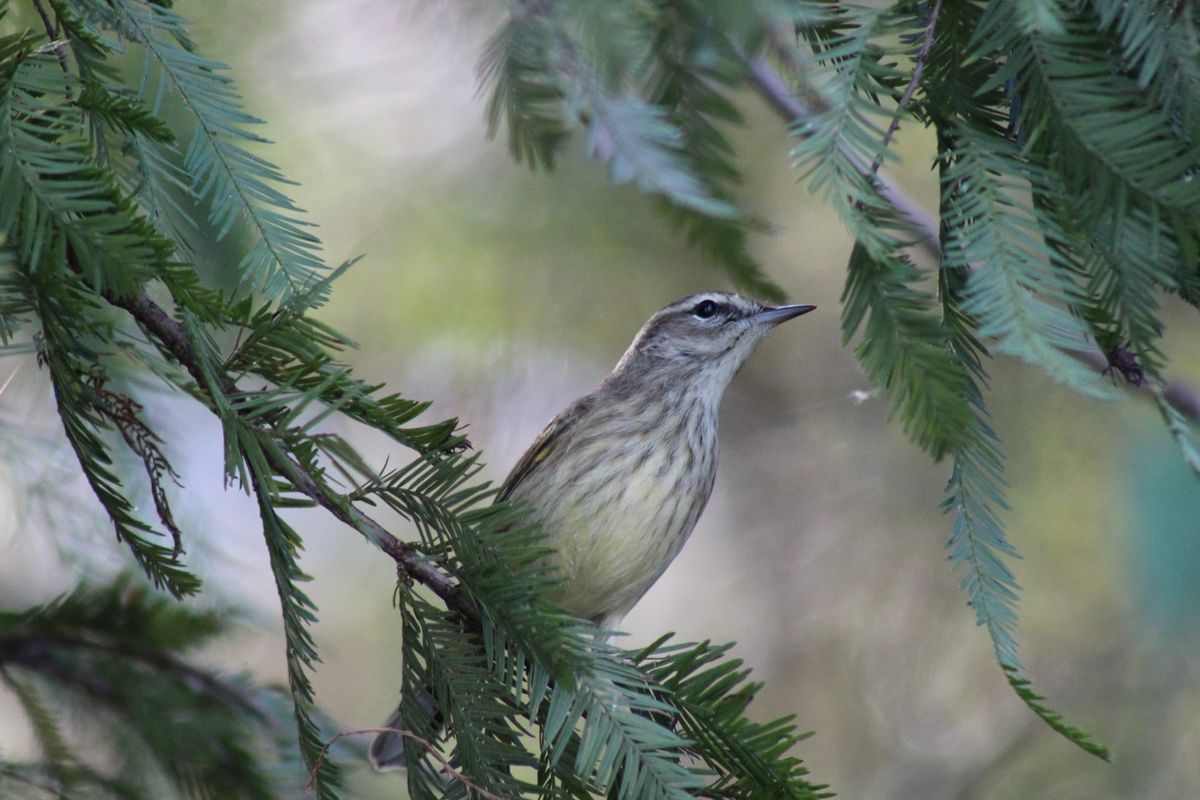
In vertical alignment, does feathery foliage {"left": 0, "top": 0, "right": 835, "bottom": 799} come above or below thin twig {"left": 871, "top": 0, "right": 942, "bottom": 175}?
below

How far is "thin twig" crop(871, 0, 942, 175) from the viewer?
1.80m

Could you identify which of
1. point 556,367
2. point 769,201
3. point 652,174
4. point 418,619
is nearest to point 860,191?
point 652,174

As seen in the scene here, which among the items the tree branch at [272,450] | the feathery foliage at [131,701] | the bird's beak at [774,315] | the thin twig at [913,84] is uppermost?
the bird's beak at [774,315]

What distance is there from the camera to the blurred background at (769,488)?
382cm

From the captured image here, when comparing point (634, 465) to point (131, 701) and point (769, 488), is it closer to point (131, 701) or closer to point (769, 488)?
point (131, 701)

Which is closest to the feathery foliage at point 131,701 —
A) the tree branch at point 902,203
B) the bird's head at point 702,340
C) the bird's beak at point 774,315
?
the bird's head at point 702,340

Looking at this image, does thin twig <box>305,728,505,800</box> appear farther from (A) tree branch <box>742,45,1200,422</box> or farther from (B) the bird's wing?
(B) the bird's wing

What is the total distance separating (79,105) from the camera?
1.72 meters

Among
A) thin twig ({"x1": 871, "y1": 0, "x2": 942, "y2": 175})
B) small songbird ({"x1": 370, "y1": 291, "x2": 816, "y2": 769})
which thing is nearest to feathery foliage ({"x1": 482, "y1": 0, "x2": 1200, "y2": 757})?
thin twig ({"x1": 871, "y1": 0, "x2": 942, "y2": 175})

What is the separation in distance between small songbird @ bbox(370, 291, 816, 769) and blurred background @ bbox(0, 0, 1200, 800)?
929 millimetres

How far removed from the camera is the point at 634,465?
13.0 feet

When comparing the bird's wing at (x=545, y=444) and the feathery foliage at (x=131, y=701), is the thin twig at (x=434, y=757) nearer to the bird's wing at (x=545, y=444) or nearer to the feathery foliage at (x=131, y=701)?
the feathery foliage at (x=131, y=701)

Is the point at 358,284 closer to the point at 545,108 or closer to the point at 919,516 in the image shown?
the point at 545,108

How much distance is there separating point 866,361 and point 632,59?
25.5 inches
